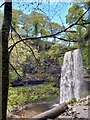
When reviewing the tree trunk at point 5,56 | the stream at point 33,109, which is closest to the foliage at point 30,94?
the stream at point 33,109

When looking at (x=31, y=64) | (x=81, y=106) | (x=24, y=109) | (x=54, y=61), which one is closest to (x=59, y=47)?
(x=54, y=61)

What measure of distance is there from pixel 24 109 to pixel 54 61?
1.47m

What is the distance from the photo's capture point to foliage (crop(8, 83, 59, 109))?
4.27 meters

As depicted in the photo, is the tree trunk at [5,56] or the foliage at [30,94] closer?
the tree trunk at [5,56]

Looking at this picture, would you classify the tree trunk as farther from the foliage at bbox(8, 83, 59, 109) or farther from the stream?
the foliage at bbox(8, 83, 59, 109)

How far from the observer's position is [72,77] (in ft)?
14.7

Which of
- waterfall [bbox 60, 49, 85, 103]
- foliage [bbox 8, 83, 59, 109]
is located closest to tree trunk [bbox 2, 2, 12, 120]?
foliage [bbox 8, 83, 59, 109]

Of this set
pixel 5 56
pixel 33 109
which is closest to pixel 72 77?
pixel 33 109

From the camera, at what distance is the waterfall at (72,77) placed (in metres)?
4.31

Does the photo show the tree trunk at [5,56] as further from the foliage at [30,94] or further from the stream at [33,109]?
the foliage at [30,94]

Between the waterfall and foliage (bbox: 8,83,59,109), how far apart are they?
2.18 feet

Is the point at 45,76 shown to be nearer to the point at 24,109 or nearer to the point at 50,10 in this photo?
the point at 24,109

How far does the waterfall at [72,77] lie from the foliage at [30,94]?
0.66m

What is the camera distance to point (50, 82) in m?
5.41
